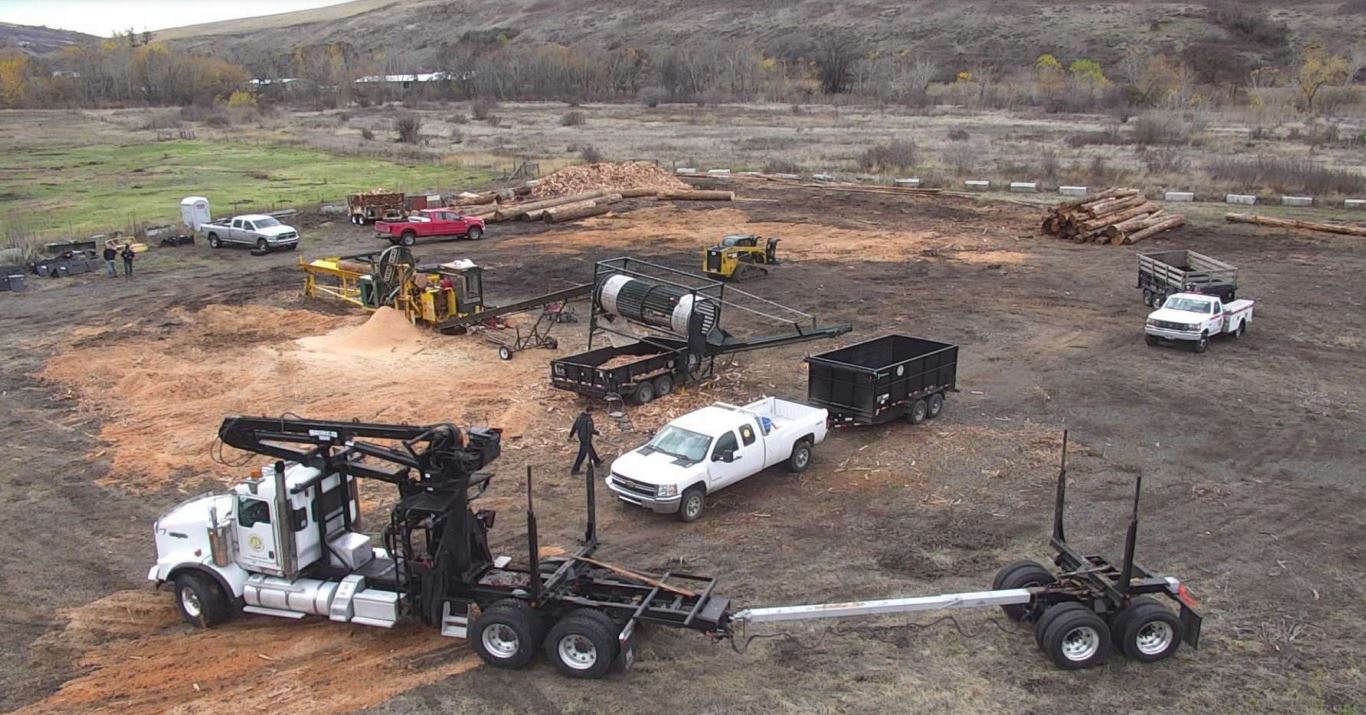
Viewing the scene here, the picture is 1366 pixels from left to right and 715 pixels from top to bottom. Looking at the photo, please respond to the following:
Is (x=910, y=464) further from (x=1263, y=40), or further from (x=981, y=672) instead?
(x=1263, y=40)

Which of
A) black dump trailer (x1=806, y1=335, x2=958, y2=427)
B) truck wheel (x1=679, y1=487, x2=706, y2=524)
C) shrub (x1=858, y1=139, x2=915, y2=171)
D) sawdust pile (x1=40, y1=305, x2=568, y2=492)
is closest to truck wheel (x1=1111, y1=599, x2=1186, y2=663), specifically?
truck wheel (x1=679, y1=487, x2=706, y2=524)

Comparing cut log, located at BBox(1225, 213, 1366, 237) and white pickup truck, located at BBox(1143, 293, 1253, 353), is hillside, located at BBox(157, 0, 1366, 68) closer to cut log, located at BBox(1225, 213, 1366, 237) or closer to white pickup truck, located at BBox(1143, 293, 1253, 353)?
cut log, located at BBox(1225, 213, 1366, 237)

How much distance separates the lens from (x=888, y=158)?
61688mm

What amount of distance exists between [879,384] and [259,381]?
14225 millimetres

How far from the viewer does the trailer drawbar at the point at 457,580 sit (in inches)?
449

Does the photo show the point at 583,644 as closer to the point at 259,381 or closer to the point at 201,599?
the point at 201,599

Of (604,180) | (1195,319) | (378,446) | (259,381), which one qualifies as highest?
(378,446)

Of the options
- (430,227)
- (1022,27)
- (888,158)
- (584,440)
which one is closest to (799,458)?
(584,440)

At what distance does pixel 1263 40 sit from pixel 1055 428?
13837 centimetres

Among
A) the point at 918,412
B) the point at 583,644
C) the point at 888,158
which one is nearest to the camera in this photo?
the point at 583,644

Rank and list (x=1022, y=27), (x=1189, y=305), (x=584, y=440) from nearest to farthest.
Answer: (x=584, y=440), (x=1189, y=305), (x=1022, y=27)

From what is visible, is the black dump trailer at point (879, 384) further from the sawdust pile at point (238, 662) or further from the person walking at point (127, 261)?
the person walking at point (127, 261)

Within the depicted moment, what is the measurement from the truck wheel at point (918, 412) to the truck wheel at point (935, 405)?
182 millimetres

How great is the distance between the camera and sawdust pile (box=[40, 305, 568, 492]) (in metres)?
19.9
